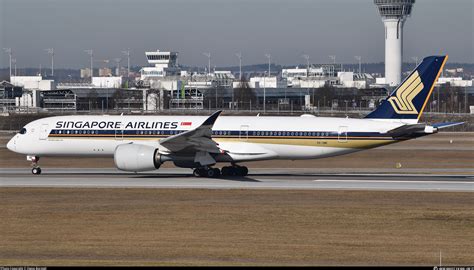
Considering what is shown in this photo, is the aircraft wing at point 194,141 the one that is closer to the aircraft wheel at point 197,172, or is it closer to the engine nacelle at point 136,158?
the engine nacelle at point 136,158

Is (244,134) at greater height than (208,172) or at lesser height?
greater

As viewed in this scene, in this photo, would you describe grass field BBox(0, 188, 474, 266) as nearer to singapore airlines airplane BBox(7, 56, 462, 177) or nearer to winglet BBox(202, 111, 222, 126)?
winglet BBox(202, 111, 222, 126)

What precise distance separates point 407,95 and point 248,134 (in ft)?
32.0

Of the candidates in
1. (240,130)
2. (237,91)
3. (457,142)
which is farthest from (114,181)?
(237,91)

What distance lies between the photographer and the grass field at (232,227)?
25.7 m

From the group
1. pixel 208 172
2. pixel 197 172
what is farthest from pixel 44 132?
pixel 208 172

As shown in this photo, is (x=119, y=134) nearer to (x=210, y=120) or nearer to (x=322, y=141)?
(x=210, y=120)

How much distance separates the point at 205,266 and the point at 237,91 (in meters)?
165

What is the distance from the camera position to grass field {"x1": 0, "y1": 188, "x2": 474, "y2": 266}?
25.7 meters

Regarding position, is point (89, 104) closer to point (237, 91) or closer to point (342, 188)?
point (237, 91)

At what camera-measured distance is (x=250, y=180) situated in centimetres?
4800

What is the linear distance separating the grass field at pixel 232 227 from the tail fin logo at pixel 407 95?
355 inches

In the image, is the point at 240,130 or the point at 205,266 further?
the point at 240,130

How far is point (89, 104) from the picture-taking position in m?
156
